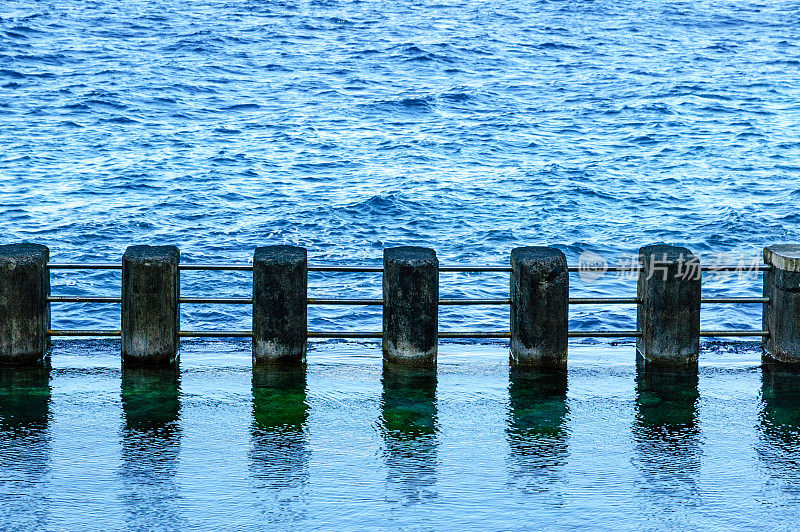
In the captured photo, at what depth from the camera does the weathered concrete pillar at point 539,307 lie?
33.7 feet

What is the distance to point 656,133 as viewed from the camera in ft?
140

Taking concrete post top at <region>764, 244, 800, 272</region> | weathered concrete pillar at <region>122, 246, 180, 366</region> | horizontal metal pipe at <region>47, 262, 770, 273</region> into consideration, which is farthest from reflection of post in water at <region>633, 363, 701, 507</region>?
weathered concrete pillar at <region>122, 246, 180, 366</region>

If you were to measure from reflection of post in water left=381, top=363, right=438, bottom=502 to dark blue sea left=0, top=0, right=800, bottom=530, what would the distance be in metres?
0.03

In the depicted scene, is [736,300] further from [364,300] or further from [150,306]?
[150,306]

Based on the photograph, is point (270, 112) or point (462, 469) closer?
point (462, 469)

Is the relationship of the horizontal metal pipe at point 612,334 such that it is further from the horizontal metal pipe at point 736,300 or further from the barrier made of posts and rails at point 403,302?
the horizontal metal pipe at point 736,300

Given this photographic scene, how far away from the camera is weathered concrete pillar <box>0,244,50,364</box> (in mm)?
10156

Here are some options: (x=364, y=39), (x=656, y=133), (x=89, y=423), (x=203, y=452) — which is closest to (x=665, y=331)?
(x=203, y=452)

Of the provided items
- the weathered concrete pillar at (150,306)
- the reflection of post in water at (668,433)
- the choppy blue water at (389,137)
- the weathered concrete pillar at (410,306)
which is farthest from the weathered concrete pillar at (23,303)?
the choppy blue water at (389,137)

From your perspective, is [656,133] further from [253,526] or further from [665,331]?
[253,526]

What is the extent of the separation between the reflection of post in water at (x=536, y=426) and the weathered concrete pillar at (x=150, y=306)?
350 cm

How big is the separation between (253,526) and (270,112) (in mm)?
40090

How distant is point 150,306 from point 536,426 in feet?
13.2

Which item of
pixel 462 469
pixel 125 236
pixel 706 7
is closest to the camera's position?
pixel 462 469
